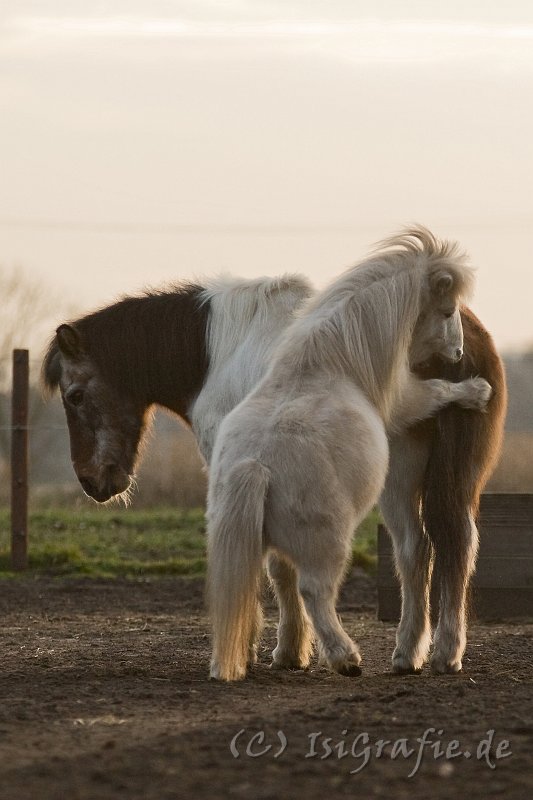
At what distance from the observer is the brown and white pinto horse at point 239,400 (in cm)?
586

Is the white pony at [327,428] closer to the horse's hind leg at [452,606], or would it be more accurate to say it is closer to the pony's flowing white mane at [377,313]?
the pony's flowing white mane at [377,313]

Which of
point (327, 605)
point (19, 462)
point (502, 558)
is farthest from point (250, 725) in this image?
point (19, 462)

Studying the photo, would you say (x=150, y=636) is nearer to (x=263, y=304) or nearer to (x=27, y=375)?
(x=263, y=304)

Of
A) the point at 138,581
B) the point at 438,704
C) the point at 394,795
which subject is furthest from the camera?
the point at 138,581

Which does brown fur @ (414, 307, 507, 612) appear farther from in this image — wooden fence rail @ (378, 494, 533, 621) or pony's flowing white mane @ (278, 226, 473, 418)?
wooden fence rail @ (378, 494, 533, 621)

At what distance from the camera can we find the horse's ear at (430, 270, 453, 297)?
5711 millimetres

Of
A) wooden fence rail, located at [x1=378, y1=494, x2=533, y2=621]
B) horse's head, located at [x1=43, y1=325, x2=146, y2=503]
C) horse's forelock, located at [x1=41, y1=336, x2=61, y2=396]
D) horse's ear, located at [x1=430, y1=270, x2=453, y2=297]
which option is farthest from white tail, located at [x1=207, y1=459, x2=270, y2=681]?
wooden fence rail, located at [x1=378, y1=494, x2=533, y2=621]

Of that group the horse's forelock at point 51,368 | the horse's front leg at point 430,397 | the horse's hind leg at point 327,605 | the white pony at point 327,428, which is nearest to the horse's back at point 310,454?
the white pony at point 327,428

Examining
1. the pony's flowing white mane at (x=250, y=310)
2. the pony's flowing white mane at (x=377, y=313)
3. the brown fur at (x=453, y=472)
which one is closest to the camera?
the pony's flowing white mane at (x=377, y=313)

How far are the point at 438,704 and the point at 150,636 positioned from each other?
321cm

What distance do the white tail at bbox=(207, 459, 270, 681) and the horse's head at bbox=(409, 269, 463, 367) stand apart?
3.92 feet

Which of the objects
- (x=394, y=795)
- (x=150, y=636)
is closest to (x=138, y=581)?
(x=150, y=636)

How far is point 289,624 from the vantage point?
6164 millimetres

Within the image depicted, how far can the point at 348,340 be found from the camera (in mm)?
5523
